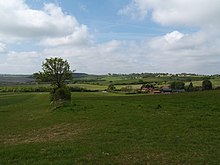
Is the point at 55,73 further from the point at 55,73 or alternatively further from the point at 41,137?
the point at 41,137

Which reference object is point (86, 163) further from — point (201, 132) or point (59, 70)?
point (59, 70)

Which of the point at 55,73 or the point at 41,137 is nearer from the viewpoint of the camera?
the point at 41,137

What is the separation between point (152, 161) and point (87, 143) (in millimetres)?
5668

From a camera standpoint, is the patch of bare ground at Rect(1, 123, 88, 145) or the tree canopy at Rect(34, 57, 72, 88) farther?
the tree canopy at Rect(34, 57, 72, 88)

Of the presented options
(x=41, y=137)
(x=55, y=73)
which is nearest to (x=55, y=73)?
(x=55, y=73)

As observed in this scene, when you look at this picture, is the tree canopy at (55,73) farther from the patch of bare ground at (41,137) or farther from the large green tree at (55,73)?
the patch of bare ground at (41,137)

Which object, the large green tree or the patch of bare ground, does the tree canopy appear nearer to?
the large green tree

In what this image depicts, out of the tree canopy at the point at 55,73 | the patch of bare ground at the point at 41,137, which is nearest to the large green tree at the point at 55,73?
the tree canopy at the point at 55,73

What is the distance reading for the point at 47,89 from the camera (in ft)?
452

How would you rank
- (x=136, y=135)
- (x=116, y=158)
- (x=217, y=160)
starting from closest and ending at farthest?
(x=217, y=160) → (x=116, y=158) → (x=136, y=135)

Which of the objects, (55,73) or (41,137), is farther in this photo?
(55,73)

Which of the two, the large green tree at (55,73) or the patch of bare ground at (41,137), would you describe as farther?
the large green tree at (55,73)

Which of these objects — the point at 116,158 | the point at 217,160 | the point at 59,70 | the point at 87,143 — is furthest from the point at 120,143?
the point at 59,70

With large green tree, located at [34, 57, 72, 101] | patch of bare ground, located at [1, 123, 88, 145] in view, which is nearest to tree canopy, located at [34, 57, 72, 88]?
large green tree, located at [34, 57, 72, 101]
